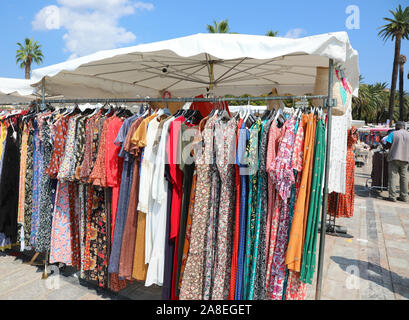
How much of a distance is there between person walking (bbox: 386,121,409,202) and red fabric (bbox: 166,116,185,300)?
6.89 meters

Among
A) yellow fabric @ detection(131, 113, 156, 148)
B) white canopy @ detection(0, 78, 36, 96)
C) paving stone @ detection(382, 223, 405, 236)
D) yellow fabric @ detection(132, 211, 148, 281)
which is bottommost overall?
paving stone @ detection(382, 223, 405, 236)

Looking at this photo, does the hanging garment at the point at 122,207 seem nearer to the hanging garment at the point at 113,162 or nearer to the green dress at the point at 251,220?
the hanging garment at the point at 113,162

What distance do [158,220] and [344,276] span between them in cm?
247

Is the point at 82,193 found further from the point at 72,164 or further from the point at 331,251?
the point at 331,251

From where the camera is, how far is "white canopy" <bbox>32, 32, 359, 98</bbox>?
210 cm

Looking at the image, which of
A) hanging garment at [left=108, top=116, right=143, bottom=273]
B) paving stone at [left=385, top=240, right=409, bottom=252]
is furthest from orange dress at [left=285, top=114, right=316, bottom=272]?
paving stone at [left=385, top=240, right=409, bottom=252]

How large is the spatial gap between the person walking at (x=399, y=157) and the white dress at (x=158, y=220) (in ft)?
22.8

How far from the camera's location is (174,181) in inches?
95.6

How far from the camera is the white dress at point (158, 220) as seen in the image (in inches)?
96.3

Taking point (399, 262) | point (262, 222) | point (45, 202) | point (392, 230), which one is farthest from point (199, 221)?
point (392, 230)

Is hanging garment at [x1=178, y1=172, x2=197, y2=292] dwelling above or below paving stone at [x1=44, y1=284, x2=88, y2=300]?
above

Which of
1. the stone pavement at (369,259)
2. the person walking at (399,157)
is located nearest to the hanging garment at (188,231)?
the stone pavement at (369,259)

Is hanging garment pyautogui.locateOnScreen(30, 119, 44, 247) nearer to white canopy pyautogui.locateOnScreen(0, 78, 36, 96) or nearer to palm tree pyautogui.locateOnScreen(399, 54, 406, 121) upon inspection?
white canopy pyautogui.locateOnScreen(0, 78, 36, 96)
